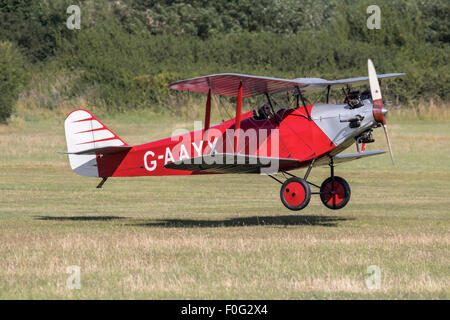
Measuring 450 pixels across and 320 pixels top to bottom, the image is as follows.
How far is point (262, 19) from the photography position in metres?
65.4

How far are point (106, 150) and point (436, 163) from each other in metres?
17.6

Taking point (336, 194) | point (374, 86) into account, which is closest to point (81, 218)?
point (336, 194)

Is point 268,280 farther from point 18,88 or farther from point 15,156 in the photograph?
Answer: point 18,88

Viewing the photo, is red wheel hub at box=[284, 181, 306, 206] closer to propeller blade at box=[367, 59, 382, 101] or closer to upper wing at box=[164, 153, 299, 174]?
upper wing at box=[164, 153, 299, 174]

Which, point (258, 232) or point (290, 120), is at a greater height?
point (290, 120)

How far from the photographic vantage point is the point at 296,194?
16375 mm

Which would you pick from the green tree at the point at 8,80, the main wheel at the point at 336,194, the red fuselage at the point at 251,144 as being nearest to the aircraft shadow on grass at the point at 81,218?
the red fuselage at the point at 251,144

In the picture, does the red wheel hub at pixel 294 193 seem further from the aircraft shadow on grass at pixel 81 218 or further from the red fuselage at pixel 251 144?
the aircraft shadow on grass at pixel 81 218

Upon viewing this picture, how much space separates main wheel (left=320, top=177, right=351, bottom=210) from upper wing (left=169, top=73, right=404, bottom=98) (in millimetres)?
2114

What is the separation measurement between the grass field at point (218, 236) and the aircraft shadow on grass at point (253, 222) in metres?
0.04

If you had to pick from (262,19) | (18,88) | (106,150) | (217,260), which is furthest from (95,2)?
(217,260)

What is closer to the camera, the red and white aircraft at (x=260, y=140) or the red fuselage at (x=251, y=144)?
the red and white aircraft at (x=260, y=140)

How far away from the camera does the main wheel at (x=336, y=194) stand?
18.0m

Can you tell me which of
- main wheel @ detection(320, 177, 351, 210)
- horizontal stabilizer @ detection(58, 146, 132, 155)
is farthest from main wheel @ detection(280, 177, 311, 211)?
horizontal stabilizer @ detection(58, 146, 132, 155)
